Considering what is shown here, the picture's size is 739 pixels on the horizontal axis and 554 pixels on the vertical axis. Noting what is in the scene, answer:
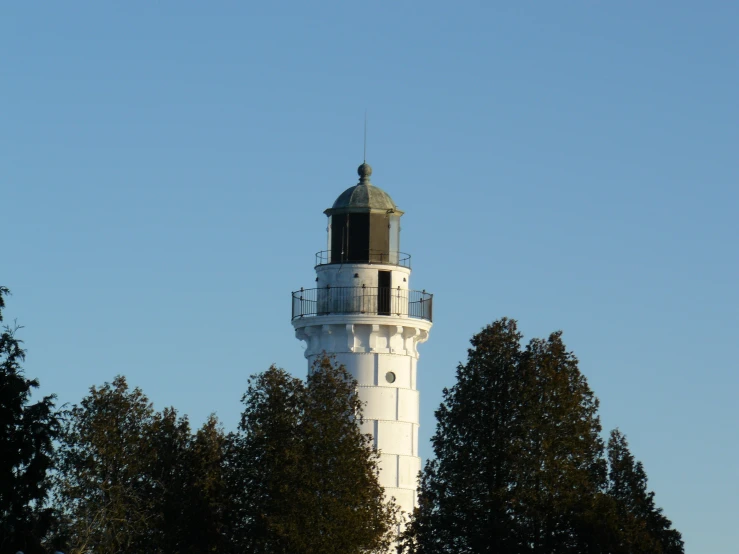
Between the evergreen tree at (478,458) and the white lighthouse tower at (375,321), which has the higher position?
the white lighthouse tower at (375,321)

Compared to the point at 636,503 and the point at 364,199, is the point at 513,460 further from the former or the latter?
the point at 364,199

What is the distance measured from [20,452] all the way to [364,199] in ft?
76.6

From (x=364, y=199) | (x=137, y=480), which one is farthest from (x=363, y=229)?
(x=137, y=480)

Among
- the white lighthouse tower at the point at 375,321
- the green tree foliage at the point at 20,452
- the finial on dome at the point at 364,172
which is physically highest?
the finial on dome at the point at 364,172

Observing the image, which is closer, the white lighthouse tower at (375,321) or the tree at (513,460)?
the tree at (513,460)

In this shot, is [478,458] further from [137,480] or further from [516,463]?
[137,480]

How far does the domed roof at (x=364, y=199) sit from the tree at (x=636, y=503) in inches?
551

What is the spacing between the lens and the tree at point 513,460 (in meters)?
62.4

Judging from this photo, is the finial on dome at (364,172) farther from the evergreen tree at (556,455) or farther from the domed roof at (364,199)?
the evergreen tree at (556,455)

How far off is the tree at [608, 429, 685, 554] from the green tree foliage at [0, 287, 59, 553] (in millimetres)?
17105

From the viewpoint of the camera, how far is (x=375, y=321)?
254ft

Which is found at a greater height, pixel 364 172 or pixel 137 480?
pixel 364 172

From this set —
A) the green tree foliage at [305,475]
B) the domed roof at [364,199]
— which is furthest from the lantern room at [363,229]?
the green tree foliage at [305,475]

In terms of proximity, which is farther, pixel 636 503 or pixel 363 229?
pixel 363 229
